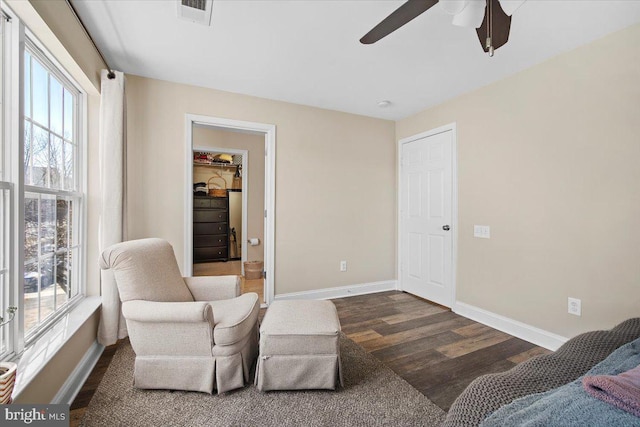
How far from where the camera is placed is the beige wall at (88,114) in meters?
1.44

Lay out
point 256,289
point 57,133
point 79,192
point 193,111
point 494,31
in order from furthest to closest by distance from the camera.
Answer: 1. point 256,289
2. point 193,111
3. point 79,192
4. point 57,133
5. point 494,31

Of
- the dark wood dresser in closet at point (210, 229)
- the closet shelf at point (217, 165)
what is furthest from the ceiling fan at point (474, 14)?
the dark wood dresser in closet at point (210, 229)

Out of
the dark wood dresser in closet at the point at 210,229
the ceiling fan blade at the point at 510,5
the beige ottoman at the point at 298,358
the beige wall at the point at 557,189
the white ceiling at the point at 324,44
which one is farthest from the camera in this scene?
the dark wood dresser in closet at the point at 210,229

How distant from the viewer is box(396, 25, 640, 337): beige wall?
79.7 inches

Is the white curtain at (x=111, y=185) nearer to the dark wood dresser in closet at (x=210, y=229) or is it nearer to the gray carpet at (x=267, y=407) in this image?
the gray carpet at (x=267, y=407)

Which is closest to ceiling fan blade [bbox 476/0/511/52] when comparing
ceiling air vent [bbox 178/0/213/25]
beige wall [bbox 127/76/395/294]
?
ceiling air vent [bbox 178/0/213/25]

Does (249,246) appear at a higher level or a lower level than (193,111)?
lower

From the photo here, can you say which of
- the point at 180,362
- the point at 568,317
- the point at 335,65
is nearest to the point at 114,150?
the point at 180,362

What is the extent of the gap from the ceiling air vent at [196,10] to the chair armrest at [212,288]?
1809 mm

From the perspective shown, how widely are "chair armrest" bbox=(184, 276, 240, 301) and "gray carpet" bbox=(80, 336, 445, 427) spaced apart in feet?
2.16

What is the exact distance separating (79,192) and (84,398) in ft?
4.84

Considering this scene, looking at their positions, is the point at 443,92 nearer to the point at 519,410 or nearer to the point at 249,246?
the point at 519,410

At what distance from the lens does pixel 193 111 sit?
3.00 m

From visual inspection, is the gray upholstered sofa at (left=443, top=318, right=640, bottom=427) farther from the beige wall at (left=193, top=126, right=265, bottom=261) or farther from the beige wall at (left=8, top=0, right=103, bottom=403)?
the beige wall at (left=193, top=126, right=265, bottom=261)
